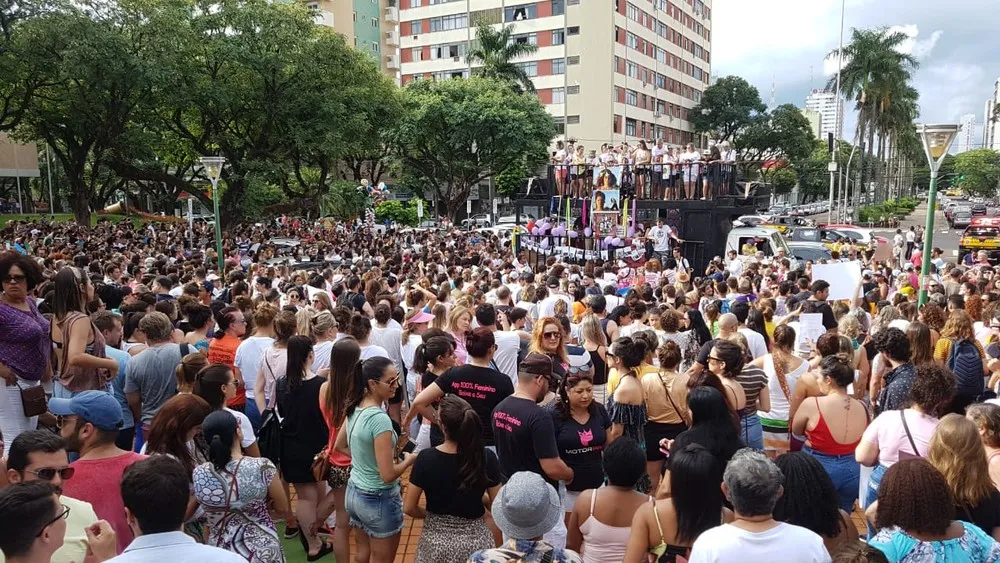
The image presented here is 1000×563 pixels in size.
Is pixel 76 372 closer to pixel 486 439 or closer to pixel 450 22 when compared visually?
pixel 486 439

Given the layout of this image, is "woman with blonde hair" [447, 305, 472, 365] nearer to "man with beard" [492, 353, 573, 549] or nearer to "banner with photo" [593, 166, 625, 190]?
"man with beard" [492, 353, 573, 549]

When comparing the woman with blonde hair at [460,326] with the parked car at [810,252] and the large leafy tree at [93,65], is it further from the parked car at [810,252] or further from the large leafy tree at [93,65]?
the large leafy tree at [93,65]

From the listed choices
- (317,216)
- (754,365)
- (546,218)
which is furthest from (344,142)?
(754,365)

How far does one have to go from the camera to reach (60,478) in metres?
2.87

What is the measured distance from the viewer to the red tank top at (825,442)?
4.07m

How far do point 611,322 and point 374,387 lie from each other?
3666mm

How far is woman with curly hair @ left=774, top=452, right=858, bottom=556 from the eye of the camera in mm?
2811

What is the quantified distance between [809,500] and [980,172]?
117 meters

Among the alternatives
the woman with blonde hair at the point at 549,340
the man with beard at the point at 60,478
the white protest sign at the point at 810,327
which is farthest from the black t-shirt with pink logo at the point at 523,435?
the white protest sign at the point at 810,327

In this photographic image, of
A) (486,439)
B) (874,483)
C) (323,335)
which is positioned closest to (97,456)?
(486,439)

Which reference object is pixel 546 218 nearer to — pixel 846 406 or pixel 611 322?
pixel 611 322

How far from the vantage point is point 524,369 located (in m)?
3.82

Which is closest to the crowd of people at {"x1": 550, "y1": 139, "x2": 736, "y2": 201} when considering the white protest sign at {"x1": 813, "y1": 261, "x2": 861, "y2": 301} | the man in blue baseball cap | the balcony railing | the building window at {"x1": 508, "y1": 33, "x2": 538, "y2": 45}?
the balcony railing

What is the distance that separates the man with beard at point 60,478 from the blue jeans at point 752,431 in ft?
12.3
